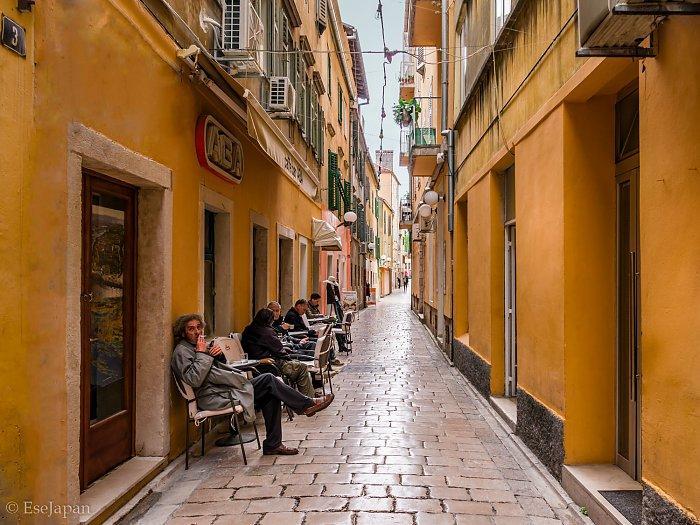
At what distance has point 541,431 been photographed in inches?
221

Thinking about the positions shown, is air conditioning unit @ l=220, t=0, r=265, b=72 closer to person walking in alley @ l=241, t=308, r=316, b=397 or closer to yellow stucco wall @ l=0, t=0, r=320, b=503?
yellow stucco wall @ l=0, t=0, r=320, b=503

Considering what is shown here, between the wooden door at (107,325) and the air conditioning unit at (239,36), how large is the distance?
2229 mm

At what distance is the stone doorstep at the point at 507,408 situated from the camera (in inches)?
271

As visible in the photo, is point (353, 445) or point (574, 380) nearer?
point (574, 380)

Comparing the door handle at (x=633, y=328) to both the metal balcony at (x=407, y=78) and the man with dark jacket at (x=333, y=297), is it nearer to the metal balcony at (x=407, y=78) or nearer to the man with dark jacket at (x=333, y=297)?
the man with dark jacket at (x=333, y=297)

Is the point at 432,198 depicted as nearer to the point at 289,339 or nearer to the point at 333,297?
the point at 333,297

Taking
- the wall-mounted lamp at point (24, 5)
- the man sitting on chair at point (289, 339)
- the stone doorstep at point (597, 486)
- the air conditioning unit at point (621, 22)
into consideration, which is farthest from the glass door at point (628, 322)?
the man sitting on chair at point (289, 339)

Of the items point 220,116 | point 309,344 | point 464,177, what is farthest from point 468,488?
point 464,177

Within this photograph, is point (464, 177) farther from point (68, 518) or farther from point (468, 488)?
point (68, 518)

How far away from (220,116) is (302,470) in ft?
12.5

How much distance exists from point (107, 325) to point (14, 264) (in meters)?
1.76

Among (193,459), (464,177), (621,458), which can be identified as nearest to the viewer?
(621,458)

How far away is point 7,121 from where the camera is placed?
3.16 metres

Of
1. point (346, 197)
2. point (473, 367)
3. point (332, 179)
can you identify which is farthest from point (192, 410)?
point (346, 197)
